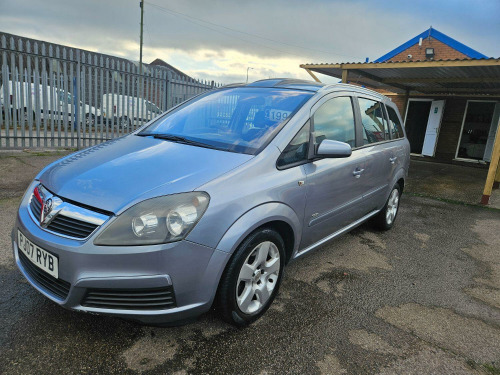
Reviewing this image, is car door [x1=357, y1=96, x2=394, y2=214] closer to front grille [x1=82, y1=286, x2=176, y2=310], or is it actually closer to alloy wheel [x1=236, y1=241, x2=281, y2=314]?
alloy wheel [x1=236, y1=241, x2=281, y2=314]

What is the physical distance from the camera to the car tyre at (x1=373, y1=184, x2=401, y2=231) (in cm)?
439

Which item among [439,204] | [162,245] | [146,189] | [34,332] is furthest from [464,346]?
[439,204]

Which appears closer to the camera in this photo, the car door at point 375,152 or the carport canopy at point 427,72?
the car door at point 375,152

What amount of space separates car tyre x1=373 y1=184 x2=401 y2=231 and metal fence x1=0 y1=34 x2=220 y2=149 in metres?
6.73

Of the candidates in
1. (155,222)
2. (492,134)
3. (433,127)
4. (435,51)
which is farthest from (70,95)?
(435,51)

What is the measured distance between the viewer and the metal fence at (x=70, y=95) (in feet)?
22.7

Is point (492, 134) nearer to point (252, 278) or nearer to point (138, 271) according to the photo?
point (252, 278)

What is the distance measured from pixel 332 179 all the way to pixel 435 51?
14044mm

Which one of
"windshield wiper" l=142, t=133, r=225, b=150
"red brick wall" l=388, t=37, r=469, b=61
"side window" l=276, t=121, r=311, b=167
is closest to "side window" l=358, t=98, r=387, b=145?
"side window" l=276, t=121, r=311, b=167

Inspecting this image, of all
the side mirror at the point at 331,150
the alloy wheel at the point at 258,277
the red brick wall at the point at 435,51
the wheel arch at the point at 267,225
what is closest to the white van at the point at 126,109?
the side mirror at the point at 331,150

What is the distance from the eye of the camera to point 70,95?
7.78 meters

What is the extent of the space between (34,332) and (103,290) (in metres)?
0.70

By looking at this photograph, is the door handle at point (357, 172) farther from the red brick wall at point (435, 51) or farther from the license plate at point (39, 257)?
the red brick wall at point (435, 51)

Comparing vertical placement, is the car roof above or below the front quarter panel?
above
